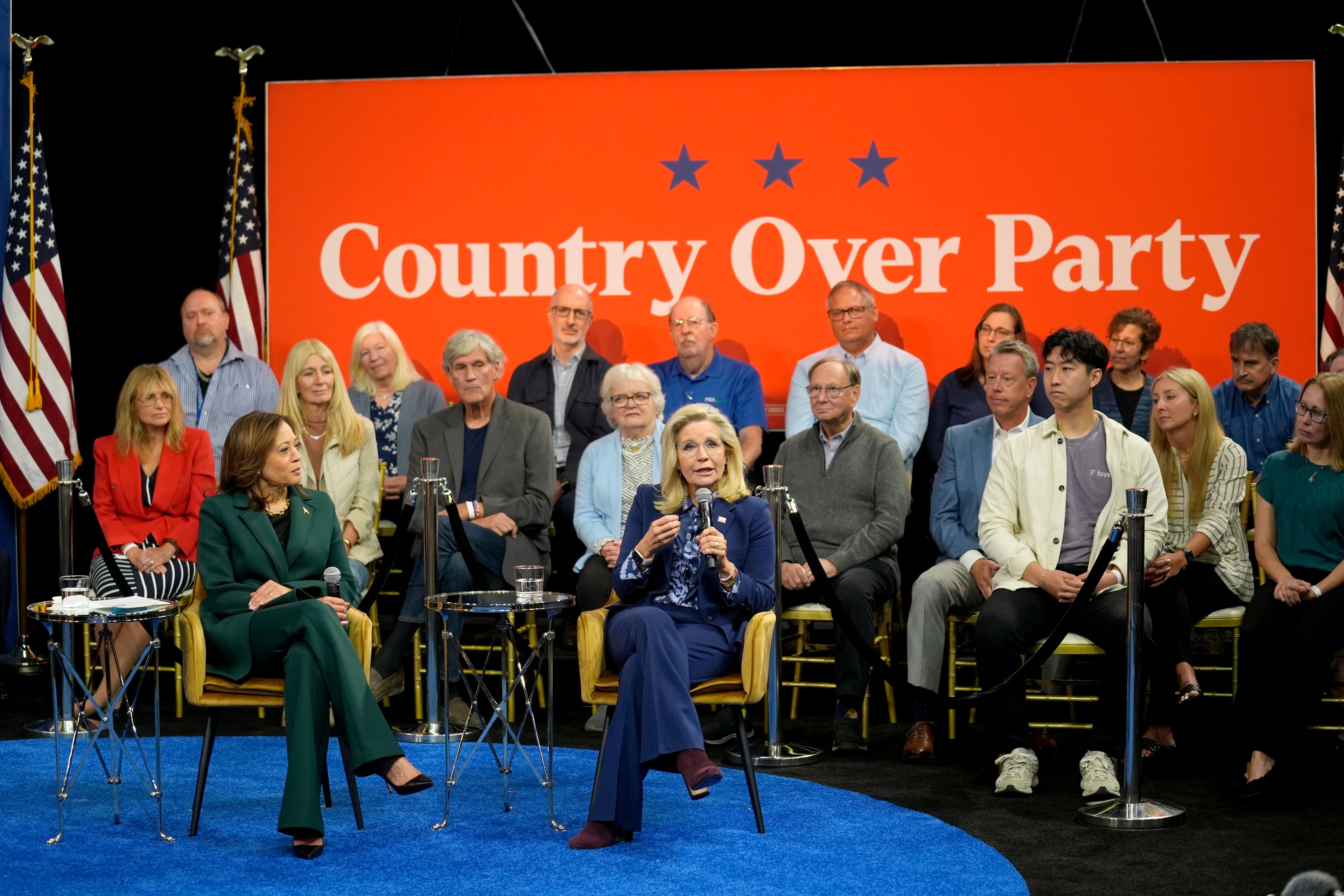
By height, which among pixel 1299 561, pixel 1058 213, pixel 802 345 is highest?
pixel 1058 213

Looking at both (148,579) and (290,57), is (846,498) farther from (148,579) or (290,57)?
(290,57)

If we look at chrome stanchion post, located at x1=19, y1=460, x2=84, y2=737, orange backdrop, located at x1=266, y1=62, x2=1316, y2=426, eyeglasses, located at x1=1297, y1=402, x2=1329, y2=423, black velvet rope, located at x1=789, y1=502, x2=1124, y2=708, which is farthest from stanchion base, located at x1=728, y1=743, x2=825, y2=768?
chrome stanchion post, located at x1=19, y1=460, x2=84, y2=737

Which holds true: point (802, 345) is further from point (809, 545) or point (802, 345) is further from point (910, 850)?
point (910, 850)

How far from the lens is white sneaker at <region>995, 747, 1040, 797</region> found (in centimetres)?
477

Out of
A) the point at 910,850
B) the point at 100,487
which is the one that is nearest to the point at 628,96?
the point at 100,487

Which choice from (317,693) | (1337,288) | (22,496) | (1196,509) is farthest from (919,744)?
(22,496)

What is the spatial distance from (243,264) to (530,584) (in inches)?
145

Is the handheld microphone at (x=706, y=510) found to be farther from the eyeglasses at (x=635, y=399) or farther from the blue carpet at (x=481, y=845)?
the eyeglasses at (x=635, y=399)

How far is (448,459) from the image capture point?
6.13m

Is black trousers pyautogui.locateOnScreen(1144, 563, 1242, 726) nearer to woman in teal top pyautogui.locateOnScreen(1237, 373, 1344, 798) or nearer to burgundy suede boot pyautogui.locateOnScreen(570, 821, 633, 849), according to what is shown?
woman in teal top pyautogui.locateOnScreen(1237, 373, 1344, 798)

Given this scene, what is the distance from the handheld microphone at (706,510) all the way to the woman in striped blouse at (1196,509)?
1866 millimetres

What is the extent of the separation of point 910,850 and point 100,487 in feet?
12.1

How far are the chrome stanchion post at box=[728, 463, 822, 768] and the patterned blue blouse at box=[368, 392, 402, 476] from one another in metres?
2.22

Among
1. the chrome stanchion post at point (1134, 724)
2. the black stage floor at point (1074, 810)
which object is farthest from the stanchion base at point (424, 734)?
the chrome stanchion post at point (1134, 724)
